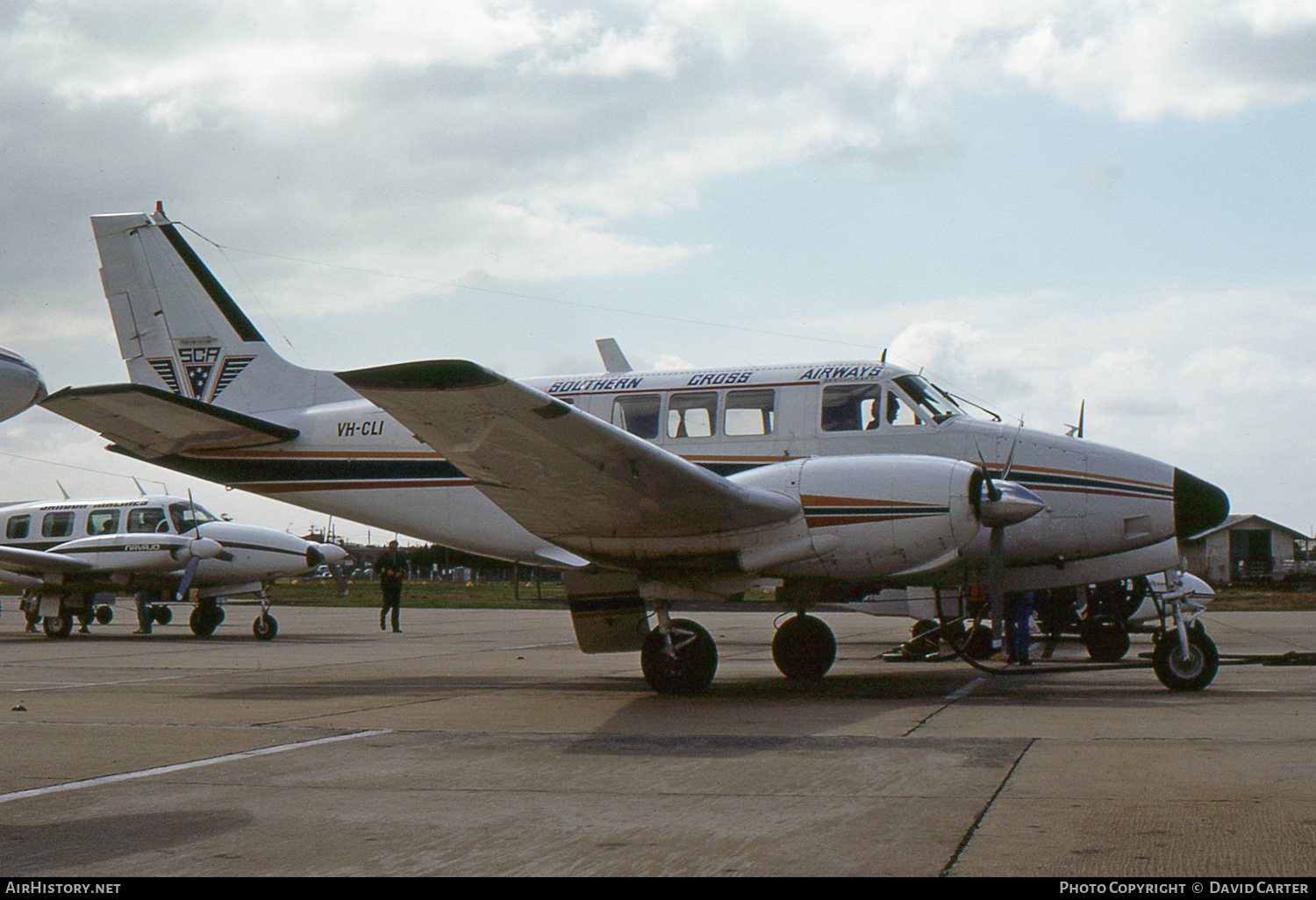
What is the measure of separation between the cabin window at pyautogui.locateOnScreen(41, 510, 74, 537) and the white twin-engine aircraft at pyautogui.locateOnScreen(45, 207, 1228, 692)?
10.9 meters

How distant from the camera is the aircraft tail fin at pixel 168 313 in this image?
13211 millimetres

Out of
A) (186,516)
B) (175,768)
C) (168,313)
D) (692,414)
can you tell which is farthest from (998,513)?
(186,516)

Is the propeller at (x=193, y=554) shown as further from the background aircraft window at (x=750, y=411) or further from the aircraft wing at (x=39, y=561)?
the background aircraft window at (x=750, y=411)

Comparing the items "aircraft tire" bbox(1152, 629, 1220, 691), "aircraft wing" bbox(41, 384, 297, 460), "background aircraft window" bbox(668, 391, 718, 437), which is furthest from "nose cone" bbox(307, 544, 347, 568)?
"aircraft tire" bbox(1152, 629, 1220, 691)

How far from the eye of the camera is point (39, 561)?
65.1ft

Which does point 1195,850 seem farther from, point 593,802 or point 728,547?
point 728,547

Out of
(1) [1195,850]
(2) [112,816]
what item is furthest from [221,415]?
(1) [1195,850]

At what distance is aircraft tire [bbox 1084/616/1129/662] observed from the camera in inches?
556

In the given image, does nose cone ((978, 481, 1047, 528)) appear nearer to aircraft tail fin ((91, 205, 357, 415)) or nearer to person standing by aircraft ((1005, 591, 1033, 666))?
person standing by aircraft ((1005, 591, 1033, 666))

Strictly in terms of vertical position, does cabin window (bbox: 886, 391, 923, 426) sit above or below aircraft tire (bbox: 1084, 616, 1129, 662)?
above

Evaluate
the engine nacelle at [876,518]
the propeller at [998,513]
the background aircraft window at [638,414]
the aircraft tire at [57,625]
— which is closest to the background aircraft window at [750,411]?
the background aircraft window at [638,414]

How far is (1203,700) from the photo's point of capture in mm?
9023

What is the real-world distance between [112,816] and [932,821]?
3.49 m
